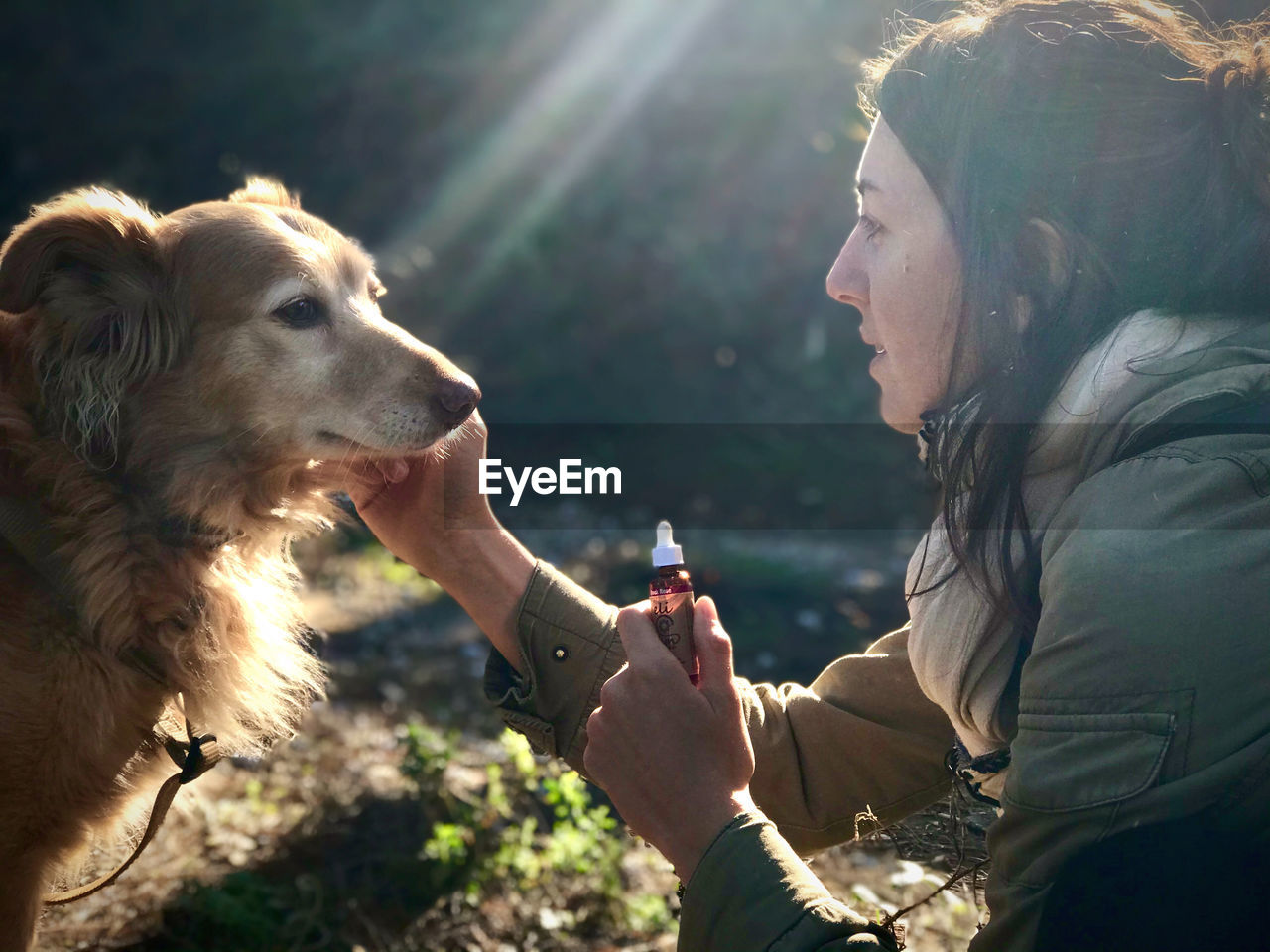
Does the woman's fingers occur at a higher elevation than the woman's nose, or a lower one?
lower

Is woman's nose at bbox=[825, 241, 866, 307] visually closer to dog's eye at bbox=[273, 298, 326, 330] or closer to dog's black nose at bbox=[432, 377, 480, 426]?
dog's black nose at bbox=[432, 377, 480, 426]

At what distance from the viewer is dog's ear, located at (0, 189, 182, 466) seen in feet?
6.59

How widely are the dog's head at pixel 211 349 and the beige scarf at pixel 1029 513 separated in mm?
1131

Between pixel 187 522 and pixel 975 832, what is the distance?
1.77 meters

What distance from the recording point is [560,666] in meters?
2.16

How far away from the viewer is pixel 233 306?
7.50ft

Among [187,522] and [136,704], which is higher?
[187,522]

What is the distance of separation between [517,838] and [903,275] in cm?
203

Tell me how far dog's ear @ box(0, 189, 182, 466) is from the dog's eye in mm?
244

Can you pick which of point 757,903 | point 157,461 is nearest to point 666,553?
point 757,903

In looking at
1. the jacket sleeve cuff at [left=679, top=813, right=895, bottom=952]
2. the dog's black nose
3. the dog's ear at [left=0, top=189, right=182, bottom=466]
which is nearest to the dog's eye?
the dog's ear at [left=0, top=189, right=182, bottom=466]

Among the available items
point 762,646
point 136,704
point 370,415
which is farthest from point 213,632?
point 762,646

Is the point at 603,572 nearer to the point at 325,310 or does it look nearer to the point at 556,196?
the point at 325,310

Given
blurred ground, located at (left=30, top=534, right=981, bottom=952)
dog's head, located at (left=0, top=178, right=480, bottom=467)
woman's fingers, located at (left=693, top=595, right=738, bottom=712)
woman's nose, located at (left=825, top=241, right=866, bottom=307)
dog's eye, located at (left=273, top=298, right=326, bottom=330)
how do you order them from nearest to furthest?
woman's fingers, located at (left=693, top=595, right=738, bottom=712) → woman's nose, located at (left=825, top=241, right=866, bottom=307) → dog's head, located at (left=0, top=178, right=480, bottom=467) → dog's eye, located at (left=273, top=298, right=326, bottom=330) → blurred ground, located at (left=30, top=534, right=981, bottom=952)
